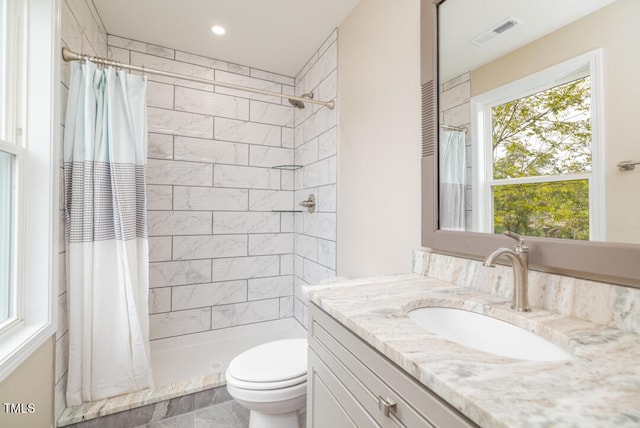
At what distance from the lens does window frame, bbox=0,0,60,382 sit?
4.01 ft

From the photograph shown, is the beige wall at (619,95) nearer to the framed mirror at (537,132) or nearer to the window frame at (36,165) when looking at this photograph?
the framed mirror at (537,132)

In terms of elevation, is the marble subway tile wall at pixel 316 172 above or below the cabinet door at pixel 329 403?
above

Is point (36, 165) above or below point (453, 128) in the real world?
below

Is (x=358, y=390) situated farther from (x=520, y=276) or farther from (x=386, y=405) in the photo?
(x=520, y=276)

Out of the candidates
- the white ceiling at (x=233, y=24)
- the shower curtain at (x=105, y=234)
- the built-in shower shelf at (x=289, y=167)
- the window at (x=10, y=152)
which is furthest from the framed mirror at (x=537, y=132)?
the window at (x=10, y=152)

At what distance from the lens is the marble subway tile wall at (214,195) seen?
221 cm

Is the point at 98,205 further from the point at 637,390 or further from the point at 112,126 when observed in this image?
the point at 637,390

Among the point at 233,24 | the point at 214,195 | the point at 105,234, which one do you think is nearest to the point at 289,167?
the point at 214,195

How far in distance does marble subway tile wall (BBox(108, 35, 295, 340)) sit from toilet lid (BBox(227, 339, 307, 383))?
101 centimetres

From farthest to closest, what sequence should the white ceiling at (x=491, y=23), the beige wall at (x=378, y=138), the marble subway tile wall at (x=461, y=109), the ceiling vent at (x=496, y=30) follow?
1. the beige wall at (x=378, y=138)
2. the marble subway tile wall at (x=461, y=109)
3. the ceiling vent at (x=496, y=30)
4. the white ceiling at (x=491, y=23)

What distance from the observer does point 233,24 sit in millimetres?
1948

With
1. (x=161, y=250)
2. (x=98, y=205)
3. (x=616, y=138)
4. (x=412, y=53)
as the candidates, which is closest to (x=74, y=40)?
(x=98, y=205)

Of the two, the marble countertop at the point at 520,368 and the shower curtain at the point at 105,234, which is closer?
the marble countertop at the point at 520,368

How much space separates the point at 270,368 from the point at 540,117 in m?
1.43
